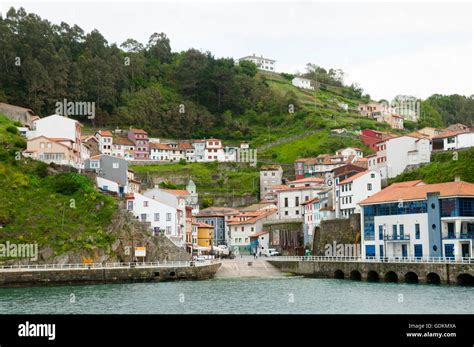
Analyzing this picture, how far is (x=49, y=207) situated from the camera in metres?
75.1

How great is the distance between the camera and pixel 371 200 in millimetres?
73875

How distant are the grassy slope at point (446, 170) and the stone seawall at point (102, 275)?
99.9 ft

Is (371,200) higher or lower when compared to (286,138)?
lower

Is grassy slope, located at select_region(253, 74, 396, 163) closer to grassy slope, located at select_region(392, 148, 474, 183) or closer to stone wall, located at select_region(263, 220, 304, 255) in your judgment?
stone wall, located at select_region(263, 220, 304, 255)

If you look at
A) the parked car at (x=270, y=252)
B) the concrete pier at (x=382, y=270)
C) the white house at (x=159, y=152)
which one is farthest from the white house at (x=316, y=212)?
the white house at (x=159, y=152)

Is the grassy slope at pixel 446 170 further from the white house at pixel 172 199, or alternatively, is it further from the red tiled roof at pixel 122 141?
the red tiled roof at pixel 122 141

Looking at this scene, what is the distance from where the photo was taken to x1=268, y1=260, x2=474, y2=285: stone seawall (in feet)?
193

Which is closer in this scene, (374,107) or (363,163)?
(363,163)

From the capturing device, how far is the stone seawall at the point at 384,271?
58906mm

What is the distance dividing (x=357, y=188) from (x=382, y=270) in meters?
19.7

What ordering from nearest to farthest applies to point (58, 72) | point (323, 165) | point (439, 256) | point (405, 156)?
point (439, 256) → point (405, 156) → point (323, 165) → point (58, 72)

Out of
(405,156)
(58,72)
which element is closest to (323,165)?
(405,156)
